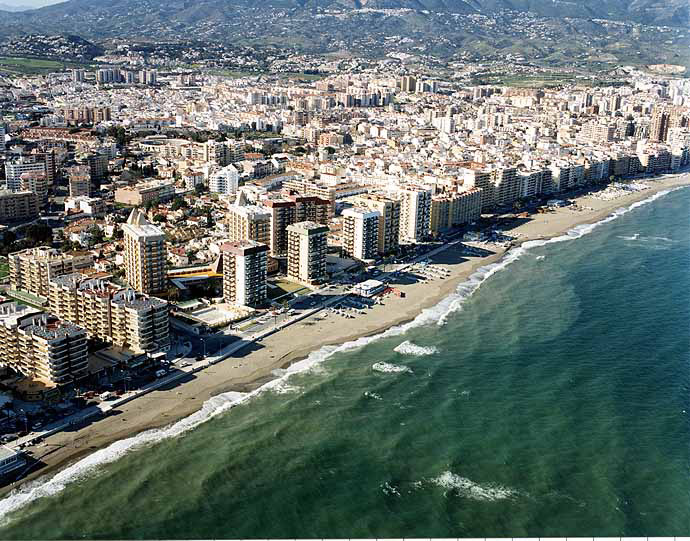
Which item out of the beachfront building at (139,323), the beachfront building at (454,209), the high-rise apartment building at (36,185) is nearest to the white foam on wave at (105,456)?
the beachfront building at (139,323)

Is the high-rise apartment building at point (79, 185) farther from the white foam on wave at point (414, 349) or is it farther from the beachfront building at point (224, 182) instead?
the white foam on wave at point (414, 349)

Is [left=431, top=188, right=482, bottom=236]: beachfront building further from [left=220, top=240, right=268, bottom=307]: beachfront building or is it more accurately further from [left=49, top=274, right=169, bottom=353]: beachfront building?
[left=49, top=274, right=169, bottom=353]: beachfront building

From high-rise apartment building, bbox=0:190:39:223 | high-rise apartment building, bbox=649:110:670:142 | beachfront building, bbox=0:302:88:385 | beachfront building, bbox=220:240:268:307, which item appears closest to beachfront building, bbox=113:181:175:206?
high-rise apartment building, bbox=0:190:39:223

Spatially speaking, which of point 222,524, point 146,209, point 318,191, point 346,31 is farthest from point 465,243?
point 346,31

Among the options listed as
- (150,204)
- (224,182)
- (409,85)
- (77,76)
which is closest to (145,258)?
(150,204)

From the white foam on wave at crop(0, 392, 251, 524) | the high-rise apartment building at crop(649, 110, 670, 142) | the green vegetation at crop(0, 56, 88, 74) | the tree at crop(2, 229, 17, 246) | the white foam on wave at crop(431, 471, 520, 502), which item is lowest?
the white foam on wave at crop(431, 471, 520, 502)

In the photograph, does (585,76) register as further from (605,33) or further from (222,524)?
(222,524)

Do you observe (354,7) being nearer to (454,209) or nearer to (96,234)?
(454,209)
